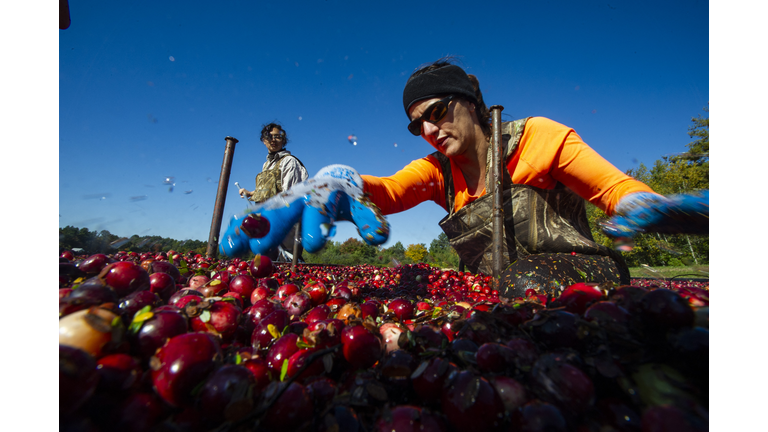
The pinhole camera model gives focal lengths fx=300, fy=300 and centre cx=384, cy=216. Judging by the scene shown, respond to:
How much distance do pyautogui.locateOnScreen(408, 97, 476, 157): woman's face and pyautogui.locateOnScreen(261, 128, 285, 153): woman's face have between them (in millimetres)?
4903

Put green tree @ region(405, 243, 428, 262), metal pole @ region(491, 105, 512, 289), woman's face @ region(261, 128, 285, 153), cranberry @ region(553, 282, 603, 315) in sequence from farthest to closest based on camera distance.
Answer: green tree @ region(405, 243, 428, 262)
woman's face @ region(261, 128, 285, 153)
metal pole @ region(491, 105, 512, 289)
cranberry @ region(553, 282, 603, 315)

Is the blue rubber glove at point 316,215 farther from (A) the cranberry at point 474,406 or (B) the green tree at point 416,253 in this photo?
(B) the green tree at point 416,253

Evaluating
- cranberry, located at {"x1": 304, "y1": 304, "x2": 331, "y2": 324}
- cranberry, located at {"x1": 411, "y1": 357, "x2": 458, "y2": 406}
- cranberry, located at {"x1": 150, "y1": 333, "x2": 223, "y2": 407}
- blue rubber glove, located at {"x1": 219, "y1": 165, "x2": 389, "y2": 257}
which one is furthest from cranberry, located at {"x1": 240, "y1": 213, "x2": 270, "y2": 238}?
cranberry, located at {"x1": 411, "y1": 357, "x2": 458, "y2": 406}

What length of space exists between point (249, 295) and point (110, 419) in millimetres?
1099

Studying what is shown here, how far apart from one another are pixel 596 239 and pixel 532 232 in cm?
2330

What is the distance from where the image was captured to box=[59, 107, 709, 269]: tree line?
96.8 inches

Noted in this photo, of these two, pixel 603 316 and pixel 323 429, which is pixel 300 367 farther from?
pixel 603 316

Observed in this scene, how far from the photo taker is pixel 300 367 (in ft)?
2.66

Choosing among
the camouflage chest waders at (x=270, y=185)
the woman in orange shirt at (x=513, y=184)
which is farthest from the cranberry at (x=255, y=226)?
the camouflage chest waders at (x=270, y=185)

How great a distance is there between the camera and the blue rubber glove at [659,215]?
1745 millimetres

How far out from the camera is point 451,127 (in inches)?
125

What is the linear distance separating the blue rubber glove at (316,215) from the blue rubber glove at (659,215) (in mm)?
1766

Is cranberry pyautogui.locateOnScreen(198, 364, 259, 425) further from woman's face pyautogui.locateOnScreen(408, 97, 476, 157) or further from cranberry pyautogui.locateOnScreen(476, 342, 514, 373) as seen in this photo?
woman's face pyautogui.locateOnScreen(408, 97, 476, 157)

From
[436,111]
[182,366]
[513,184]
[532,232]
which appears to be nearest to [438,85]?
[436,111]
